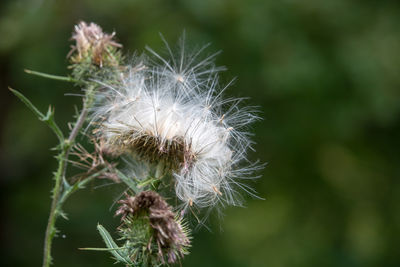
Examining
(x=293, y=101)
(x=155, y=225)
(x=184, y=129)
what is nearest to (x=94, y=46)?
(x=184, y=129)

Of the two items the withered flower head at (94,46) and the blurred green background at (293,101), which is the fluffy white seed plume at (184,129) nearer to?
the withered flower head at (94,46)

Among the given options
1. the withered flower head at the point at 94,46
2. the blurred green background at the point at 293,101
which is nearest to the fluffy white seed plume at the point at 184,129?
the withered flower head at the point at 94,46

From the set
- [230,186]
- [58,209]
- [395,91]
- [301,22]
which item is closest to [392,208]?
[395,91]

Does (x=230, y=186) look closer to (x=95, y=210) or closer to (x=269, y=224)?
(x=269, y=224)

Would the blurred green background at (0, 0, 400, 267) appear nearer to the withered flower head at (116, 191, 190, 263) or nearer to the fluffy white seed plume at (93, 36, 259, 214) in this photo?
the fluffy white seed plume at (93, 36, 259, 214)

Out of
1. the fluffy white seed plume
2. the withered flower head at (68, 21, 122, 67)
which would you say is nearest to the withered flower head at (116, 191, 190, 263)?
the fluffy white seed plume

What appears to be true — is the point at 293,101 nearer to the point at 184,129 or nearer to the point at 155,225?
the point at 184,129
